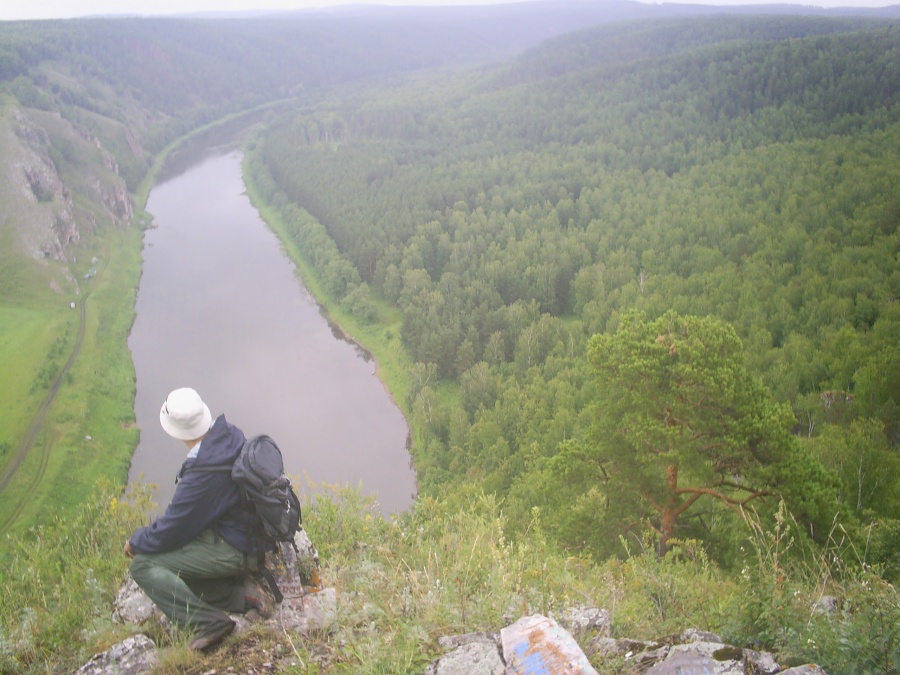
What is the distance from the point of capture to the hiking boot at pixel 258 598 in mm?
5250

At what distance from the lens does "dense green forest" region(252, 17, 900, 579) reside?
11.4 meters

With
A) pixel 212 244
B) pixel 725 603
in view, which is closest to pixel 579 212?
pixel 212 244

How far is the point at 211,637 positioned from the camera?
190 inches

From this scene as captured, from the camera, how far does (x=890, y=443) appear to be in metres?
21.7

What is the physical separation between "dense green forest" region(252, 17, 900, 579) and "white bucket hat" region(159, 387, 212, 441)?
6.09 metres

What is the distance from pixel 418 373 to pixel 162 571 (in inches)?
1258

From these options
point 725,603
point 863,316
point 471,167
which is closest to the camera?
point 725,603

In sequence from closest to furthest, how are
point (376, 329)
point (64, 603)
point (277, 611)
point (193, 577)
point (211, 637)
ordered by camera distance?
point (211, 637) < point (193, 577) < point (277, 611) < point (64, 603) < point (376, 329)

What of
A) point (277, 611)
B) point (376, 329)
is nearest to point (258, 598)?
point (277, 611)

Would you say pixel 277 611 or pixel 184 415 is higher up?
pixel 184 415

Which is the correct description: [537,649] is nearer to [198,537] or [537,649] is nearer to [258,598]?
[258,598]

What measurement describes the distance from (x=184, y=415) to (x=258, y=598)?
5.62 feet

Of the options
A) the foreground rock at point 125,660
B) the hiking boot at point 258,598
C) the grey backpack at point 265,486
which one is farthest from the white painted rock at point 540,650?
the foreground rock at point 125,660

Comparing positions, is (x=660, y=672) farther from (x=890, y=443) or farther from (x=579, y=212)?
(x=579, y=212)
